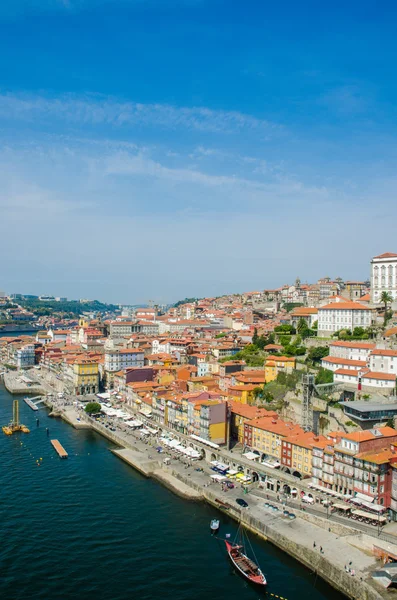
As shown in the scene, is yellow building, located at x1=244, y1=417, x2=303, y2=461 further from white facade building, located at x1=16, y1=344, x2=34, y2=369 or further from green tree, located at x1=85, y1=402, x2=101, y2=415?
white facade building, located at x1=16, y1=344, x2=34, y2=369

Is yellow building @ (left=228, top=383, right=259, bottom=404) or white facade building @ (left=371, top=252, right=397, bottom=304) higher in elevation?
white facade building @ (left=371, top=252, right=397, bottom=304)

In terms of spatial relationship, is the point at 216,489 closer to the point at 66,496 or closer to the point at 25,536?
the point at 66,496

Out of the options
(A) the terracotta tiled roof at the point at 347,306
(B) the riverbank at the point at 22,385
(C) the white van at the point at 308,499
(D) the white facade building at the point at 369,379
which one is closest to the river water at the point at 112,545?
(C) the white van at the point at 308,499

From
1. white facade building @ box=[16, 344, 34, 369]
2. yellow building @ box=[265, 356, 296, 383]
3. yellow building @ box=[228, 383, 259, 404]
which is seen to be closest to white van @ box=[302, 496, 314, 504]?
yellow building @ box=[228, 383, 259, 404]

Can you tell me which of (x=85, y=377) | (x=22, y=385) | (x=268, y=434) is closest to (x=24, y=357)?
(x=22, y=385)

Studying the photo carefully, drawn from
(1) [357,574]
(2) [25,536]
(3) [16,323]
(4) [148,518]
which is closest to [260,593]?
(1) [357,574]

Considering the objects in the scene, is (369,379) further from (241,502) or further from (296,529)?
(296,529)

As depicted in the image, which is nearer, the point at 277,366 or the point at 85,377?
the point at 277,366
